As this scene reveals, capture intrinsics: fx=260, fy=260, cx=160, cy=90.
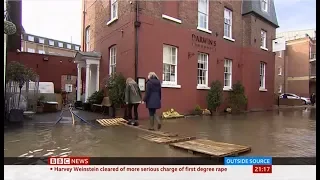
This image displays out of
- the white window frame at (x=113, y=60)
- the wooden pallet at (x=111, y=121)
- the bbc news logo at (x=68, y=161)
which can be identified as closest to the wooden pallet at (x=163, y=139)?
the wooden pallet at (x=111, y=121)

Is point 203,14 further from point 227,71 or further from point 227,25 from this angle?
point 227,71

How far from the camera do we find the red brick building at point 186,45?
3.44 meters

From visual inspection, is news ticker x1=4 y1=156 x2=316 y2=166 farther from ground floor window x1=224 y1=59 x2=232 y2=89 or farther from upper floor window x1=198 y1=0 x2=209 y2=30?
upper floor window x1=198 y1=0 x2=209 y2=30

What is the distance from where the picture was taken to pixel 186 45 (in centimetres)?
445

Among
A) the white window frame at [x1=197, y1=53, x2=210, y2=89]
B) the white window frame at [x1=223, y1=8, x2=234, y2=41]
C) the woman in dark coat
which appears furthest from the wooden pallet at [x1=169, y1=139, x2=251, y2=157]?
the white window frame at [x1=223, y1=8, x2=234, y2=41]

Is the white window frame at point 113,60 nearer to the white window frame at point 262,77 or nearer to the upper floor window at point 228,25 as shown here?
the upper floor window at point 228,25

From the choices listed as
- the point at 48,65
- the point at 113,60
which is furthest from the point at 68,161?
the point at 113,60

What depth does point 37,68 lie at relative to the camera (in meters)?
2.71

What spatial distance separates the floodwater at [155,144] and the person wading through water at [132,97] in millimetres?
189

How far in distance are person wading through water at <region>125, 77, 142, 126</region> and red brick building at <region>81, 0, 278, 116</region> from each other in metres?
0.14

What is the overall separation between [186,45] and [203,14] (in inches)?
26.8

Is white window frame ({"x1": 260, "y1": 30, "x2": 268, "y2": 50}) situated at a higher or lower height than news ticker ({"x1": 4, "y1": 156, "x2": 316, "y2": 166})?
higher

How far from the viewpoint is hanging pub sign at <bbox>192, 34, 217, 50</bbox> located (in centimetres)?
420
